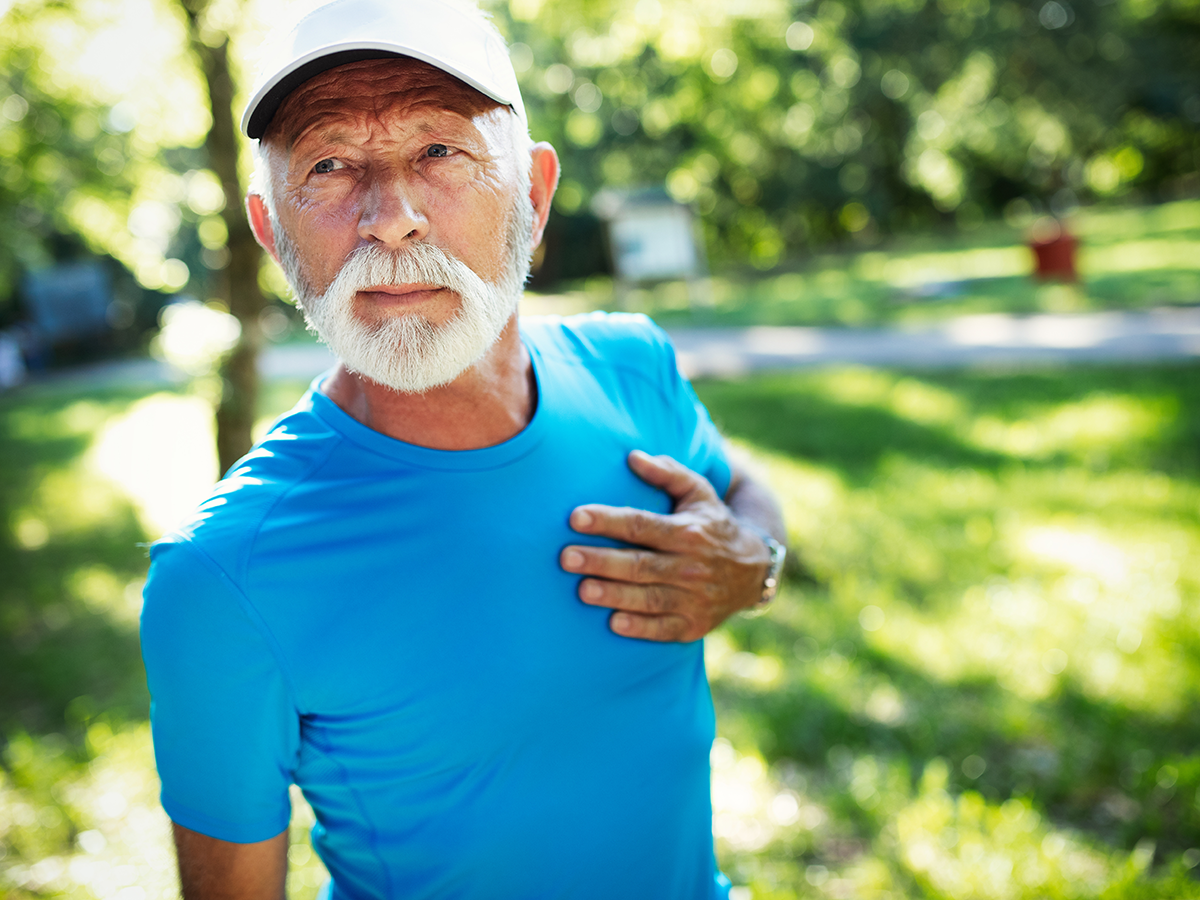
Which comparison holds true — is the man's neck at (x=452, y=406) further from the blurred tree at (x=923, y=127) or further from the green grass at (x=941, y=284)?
the green grass at (x=941, y=284)

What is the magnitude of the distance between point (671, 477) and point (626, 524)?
7.2 inches

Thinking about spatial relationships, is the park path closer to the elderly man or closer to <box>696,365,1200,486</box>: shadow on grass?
<box>696,365,1200,486</box>: shadow on grass

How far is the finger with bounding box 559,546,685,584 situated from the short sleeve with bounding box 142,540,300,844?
1.57 ft

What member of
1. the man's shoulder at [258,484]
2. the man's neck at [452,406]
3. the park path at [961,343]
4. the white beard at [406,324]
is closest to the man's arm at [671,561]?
the man's neck at [452,406]

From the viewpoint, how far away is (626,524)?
1576mm

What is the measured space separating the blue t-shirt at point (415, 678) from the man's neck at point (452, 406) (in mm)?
53

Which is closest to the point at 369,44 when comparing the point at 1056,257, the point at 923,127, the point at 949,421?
the point at 949,421

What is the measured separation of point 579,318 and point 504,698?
2.92 ft

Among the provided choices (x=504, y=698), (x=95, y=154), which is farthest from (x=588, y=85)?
(x=504, y=698)

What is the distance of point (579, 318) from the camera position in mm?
1964

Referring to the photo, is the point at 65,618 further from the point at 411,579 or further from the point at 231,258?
the point at 411,579

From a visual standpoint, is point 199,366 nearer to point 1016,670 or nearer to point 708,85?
point 1016,670

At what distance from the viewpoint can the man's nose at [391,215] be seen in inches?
53.1

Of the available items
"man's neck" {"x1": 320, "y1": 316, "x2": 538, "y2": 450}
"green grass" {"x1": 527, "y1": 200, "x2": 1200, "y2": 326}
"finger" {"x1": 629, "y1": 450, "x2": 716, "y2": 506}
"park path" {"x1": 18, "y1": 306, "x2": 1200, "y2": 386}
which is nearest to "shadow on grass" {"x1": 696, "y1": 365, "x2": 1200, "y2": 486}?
"park path" {"x1": 18, "y1": 306, "x2": 1200, "y2": 386}
